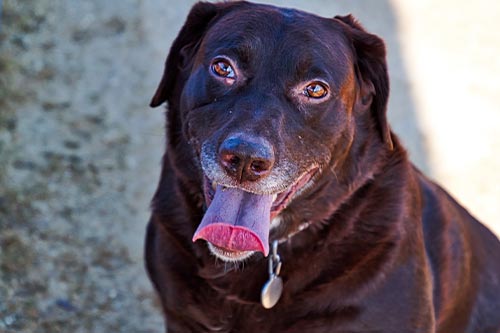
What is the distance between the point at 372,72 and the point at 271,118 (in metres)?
0.50

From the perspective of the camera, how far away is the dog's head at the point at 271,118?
8.95ft

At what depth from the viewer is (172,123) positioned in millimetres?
3152

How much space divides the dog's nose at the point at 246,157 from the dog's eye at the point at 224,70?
0.90 ft

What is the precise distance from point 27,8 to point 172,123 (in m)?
3.27

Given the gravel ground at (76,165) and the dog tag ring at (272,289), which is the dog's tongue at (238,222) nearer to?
the dog tag ring at (272,289)

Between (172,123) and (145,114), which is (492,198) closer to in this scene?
(145,114)

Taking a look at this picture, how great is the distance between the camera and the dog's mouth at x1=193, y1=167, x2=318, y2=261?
2738 millimetres

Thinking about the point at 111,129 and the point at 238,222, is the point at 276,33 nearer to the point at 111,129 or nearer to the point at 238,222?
the point at 238,222

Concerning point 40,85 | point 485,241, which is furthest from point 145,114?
point 485,241

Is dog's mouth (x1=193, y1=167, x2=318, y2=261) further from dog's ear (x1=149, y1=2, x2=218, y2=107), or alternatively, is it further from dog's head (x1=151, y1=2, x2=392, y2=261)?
dog's ear (x1=149, y1=2, x2=218, y2=107)

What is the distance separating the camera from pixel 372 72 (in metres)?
3.06

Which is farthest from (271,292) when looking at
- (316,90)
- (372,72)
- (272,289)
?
(372,72)

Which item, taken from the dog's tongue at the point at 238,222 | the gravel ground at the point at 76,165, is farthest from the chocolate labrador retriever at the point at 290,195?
the gravel ground at the point at 76,165

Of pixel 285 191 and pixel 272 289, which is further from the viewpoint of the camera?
pixel 272 289
